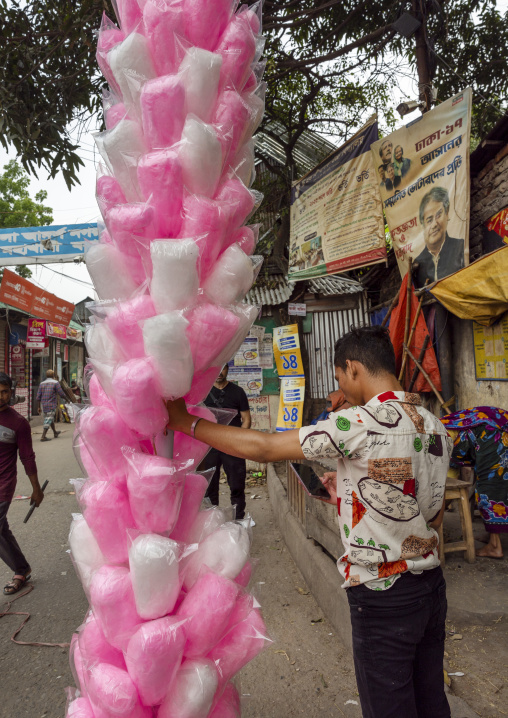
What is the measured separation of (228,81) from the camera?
126cm

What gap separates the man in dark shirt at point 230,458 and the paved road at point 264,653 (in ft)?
1.72

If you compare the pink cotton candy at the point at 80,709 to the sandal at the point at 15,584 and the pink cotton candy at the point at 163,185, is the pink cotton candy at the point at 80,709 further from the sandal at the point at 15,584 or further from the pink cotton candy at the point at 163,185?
the sandal at the point at 15,584

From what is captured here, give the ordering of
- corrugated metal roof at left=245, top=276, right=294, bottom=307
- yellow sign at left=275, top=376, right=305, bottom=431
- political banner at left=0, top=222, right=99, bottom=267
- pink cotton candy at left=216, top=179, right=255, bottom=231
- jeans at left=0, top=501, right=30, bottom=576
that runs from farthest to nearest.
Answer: political banner at left=0, top=222, right=99, bottom=267 → corrugated metal roof at left=245, top=276, right=294, bottom=307 → yellow sign at left=275, top=376, right=305, bottom=431 → jeans at left=0, top=501, right=30, bottom=576 → pink cotton candy at left=216, top=179, right=255, bottom=231

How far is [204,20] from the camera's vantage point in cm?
120

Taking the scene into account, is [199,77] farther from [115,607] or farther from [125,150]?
[115,607]

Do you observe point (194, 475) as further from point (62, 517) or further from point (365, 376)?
point (62, 517)

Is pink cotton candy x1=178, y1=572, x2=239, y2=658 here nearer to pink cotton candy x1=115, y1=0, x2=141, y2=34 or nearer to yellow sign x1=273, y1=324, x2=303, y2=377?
pink cotton candy x1=115, y1=0, x2=141, y2=34

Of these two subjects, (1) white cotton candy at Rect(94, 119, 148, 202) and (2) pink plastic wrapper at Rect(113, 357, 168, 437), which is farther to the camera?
(1) white cotton candy at Rect(94, 119, 148, 202)

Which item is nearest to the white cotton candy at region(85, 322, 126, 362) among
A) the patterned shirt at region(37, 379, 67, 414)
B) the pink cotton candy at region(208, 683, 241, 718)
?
the pink cotton candy at region(208, 683, 241, 718)

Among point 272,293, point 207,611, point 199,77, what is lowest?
point 207,611

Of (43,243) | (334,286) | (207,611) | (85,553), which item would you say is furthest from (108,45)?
(43,243)

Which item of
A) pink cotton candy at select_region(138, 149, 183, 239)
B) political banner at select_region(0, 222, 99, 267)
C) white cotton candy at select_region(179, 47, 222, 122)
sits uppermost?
political banner at select_region(0, 222, 99, 267)

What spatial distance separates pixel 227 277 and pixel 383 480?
2.32 feet

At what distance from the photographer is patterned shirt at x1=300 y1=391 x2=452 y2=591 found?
1.28 meters
